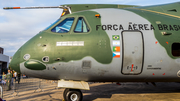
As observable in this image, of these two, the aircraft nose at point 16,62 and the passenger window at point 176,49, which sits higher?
the passenger window at point 176,49

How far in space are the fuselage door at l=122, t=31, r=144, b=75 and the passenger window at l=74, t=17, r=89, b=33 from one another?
182 cm

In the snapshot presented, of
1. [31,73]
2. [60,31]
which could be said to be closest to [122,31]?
[60,31]

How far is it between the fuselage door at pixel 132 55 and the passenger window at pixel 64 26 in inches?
104

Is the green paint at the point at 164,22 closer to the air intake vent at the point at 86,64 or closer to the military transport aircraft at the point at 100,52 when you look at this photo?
the military transport aircraft at the point at 100,52

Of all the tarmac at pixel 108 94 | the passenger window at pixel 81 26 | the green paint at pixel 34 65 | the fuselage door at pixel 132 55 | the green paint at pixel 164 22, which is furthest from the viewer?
the tarmac at pixel 108 94

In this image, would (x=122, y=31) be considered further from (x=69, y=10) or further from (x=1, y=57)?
(x=1, y=57)

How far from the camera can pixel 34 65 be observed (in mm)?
6215

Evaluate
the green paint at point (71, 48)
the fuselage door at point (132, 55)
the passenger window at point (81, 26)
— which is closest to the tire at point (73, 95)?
the green paint at point (71, 48)

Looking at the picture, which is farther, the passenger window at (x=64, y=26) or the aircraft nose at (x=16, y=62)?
the passenger window at (x=64, y=26)

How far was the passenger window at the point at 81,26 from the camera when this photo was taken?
666 cm

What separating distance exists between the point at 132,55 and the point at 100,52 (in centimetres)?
145

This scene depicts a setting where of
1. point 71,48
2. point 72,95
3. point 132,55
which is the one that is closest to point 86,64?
point 71,48

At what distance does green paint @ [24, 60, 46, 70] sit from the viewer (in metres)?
6.21

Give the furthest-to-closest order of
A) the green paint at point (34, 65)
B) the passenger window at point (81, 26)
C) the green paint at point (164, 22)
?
the passenger window at point (81, 26), the green paint at point (164, 22), the green paint at point (34, 65)
